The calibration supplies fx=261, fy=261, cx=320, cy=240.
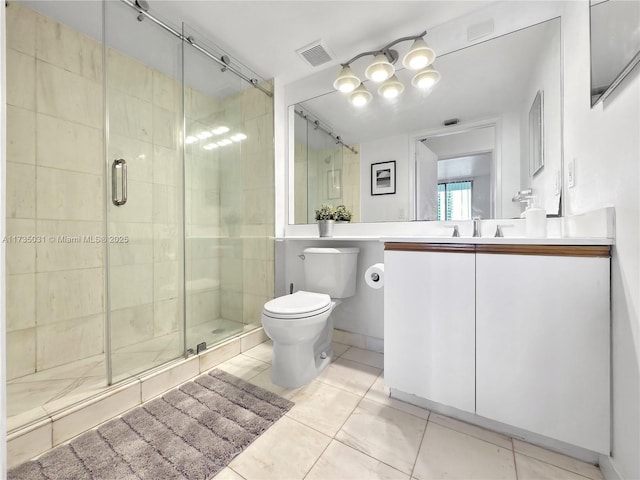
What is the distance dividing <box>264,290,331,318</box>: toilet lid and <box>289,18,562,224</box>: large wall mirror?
72cm

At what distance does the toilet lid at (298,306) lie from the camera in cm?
139

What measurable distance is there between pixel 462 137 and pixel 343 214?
0.93 metres

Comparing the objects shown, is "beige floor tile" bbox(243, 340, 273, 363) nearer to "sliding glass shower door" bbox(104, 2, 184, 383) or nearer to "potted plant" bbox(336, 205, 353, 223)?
"sliding glass shower door" bbox(104, 2, 184, 383)

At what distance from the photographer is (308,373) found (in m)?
1.52

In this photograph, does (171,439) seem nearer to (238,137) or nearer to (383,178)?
(383,178)

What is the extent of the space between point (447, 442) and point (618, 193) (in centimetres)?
109

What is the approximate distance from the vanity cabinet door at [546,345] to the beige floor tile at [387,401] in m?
0.28

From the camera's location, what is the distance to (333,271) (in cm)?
183

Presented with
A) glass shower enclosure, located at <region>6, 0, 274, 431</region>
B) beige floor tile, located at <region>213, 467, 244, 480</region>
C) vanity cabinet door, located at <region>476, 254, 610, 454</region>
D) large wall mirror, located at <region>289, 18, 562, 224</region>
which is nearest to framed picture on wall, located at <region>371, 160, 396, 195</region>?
large wall mirror, located at <region>289, 18, 562, 224</region>

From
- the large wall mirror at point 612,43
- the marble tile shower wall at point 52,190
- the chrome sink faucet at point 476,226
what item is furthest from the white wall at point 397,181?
the marble tile shower wall at point 52,190

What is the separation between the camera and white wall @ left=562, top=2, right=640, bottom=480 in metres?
0.74

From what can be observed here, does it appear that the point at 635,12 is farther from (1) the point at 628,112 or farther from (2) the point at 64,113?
(2) the point at 64,113

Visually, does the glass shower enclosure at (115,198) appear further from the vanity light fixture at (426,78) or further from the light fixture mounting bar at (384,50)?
the vanity light fixture at (426,78)

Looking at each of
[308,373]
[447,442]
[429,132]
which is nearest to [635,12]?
[429,132]
